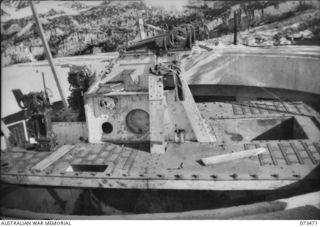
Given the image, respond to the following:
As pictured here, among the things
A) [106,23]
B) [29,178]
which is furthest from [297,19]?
[29,178]

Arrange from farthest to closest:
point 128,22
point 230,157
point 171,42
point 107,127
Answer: point 128,22
point 107,127
point 171,42
point 230,157

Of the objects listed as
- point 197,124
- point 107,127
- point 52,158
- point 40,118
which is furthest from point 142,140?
point 40,118

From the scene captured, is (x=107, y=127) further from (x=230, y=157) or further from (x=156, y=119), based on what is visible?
(x=230, y=157)

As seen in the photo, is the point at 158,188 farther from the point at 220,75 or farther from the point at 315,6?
the point at 315,6

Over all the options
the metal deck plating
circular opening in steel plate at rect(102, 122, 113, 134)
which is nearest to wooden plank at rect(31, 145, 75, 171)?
the metal deck plating

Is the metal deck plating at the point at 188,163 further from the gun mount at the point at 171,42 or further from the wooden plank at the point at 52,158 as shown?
the gun mount at the point at 171,42

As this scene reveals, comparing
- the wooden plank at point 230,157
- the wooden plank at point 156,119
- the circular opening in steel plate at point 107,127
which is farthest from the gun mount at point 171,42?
the wooden plank at point 230,157

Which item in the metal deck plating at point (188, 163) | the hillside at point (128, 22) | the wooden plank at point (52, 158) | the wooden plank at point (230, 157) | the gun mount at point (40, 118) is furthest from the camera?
the hillside at point (128, 22)
